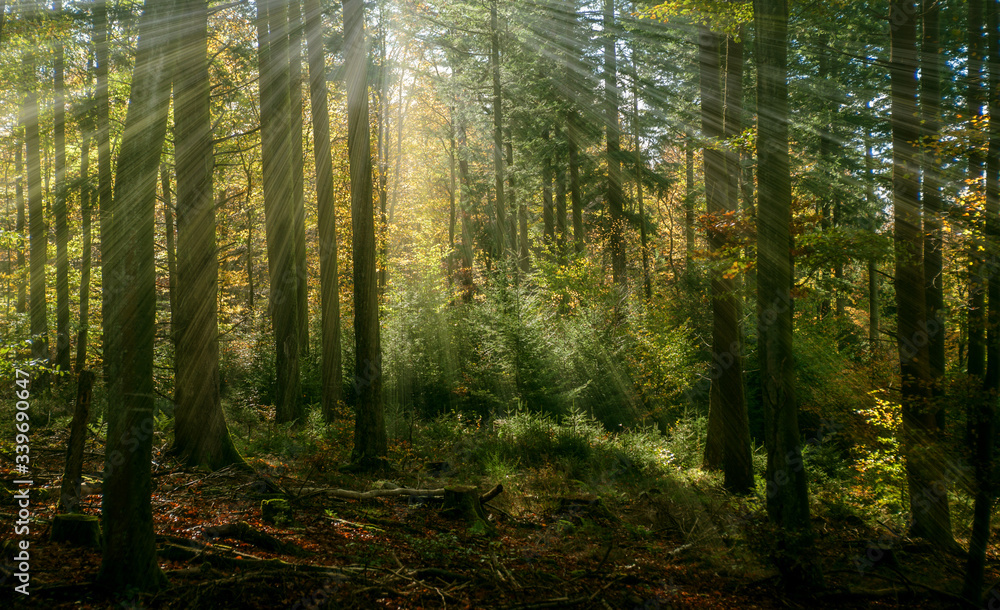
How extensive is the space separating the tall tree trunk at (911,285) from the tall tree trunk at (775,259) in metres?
2.32

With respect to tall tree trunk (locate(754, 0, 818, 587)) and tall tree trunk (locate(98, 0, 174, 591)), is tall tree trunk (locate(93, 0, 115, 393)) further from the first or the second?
tall tree trunk (locate(754, 0, 818, 587))

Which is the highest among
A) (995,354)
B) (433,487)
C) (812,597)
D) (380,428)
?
(995,354)

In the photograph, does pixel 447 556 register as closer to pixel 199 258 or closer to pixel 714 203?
pixel 199 258

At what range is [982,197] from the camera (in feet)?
19.7

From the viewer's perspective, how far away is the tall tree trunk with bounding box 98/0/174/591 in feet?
11.6

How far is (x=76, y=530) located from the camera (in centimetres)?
453

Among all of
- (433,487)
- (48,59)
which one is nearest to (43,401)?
A: (48,59)

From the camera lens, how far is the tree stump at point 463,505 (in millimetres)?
6980

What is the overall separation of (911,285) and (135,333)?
10.1 metres

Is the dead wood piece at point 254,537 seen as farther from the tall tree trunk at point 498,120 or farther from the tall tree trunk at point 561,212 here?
the tall tree trunk at point 498,120

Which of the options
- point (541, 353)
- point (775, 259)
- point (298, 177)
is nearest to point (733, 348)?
point (775, 259)

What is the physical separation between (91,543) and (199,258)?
4.56m

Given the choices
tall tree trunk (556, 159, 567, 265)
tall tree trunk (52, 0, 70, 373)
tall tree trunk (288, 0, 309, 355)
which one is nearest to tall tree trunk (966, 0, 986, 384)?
tall tree trunk (288, 0, 309, 355)

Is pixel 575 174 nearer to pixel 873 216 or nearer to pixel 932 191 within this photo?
pixel 873 216
